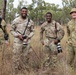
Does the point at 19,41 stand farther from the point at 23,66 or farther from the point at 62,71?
the point at 62,71

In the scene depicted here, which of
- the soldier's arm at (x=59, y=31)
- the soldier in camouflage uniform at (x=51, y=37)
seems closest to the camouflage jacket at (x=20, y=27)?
the soldier in camouflage uniform at (x=51, y=37)

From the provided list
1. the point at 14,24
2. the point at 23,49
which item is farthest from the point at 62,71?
the point at 14,24

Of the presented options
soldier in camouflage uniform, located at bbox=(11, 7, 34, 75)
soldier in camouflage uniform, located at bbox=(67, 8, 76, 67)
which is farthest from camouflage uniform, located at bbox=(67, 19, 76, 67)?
soldier in camouflage uniform, located at bbox=(11, 7, 34, 75)

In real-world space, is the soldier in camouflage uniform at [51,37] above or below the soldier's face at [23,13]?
below

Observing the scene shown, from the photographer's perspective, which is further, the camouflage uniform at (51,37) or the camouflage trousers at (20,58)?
the camouflage uniform at (51,37)

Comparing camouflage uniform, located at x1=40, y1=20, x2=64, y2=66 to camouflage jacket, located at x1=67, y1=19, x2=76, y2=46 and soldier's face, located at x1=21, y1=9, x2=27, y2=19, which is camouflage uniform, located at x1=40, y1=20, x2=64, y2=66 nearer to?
camouflage jacket, located at x1=67, y1=19, x2=76, y2=46

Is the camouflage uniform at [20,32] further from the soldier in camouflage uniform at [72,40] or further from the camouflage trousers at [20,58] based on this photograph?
the soldier in camouflage uniform at [72,40]

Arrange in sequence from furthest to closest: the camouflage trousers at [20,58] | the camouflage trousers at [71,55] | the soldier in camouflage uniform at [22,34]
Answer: the camouflage trousers at [71,55] < the soldier in camouflage uniform at [22,34] < the camouflage trousers at [20,58]

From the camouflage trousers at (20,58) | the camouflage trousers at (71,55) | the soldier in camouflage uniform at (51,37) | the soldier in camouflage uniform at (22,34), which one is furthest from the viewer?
the soldier in camouflage uniform at (51,37)

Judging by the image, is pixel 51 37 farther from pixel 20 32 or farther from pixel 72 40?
pixel 20 32

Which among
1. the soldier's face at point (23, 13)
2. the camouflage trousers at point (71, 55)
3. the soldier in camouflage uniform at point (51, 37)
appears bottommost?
the camouflage trousers at point (71, 55)

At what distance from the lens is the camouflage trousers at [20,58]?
5.77 m

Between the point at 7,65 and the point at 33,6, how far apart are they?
28.4 meters

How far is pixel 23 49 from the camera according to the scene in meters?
6.27
